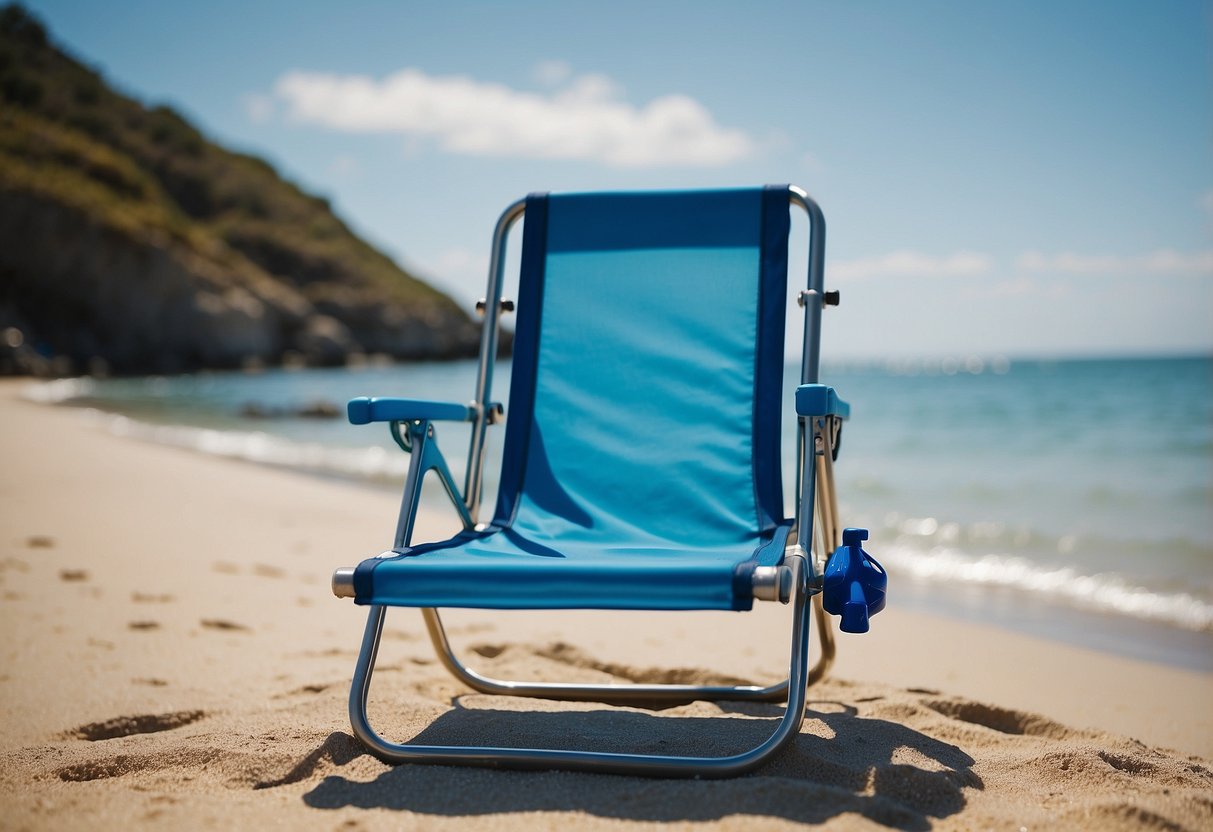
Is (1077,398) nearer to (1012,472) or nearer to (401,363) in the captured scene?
(1012,472)

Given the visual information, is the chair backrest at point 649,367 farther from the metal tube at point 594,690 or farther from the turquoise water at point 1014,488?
the turquoise water at point 1014,488

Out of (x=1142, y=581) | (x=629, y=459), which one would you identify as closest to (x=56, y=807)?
(x=629, y=459)

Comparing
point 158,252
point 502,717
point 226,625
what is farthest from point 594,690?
point 158,252

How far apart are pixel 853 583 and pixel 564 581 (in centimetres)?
60

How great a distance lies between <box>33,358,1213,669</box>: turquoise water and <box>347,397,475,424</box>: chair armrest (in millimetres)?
2561

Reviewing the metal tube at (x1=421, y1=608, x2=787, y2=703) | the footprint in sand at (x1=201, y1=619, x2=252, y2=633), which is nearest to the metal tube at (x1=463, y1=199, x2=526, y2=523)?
the metal tube at (x1=421, y1=608, x2=787, y2=703)

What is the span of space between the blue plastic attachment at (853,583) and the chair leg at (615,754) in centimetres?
8

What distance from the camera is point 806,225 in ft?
8.33

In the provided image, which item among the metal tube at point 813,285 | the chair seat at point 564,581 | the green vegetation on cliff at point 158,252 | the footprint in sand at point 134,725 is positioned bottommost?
the footprint in sand at point 134,725

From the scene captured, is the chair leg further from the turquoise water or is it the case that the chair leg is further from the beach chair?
the turquoise water

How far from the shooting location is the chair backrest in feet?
7.84

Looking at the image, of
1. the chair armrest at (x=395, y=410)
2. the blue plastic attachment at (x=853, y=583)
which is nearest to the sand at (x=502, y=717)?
the blue plastic attachment at (x=853, y=583)

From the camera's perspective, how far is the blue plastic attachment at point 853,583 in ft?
6.15

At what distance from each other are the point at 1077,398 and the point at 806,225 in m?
22.5
